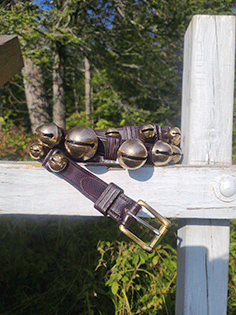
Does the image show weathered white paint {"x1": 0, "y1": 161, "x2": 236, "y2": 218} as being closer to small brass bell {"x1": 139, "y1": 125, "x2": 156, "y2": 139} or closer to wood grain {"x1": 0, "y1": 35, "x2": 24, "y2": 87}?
small brass bell {"x1": 139, "y1": 125, "x2": 156, "y2": 139}

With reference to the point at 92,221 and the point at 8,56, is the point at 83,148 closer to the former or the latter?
the point at 8,56

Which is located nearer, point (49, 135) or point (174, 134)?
point (49, 135)

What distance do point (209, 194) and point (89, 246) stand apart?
1603 mm

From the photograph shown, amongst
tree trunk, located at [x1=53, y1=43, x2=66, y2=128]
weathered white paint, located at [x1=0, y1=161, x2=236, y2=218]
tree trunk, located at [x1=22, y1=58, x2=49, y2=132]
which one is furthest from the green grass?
tree trunk, located at [x1=22, y1=58, x2=49, y2=132]

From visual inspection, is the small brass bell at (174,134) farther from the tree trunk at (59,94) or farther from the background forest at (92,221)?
the tree trunk at (59,94)

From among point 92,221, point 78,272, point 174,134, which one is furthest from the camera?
point 92,221

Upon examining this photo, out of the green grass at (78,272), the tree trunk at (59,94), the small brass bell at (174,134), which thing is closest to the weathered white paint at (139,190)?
the small brass bell at (174,134)

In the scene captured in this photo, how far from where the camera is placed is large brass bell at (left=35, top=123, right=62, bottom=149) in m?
0.70

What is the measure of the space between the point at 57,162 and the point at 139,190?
0.88ft

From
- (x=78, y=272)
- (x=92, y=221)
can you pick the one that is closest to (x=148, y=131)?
(x=78, y=272)

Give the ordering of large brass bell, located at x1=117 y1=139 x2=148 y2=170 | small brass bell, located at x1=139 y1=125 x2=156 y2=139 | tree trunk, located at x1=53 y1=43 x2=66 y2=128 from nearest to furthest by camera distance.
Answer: large brass bell, located at x1=117 y1=139 x2=148 y2=170 → small brass bell, located at x1=139 y1=125 x2=156 y2=139 → tree trunk, located at x1=53 y1=43 x2=66 y2=128

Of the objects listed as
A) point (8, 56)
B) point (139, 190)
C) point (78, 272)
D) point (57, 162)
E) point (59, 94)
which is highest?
point (59, 94)

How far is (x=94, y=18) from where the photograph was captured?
435 cm

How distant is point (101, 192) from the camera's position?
0.72 meters
